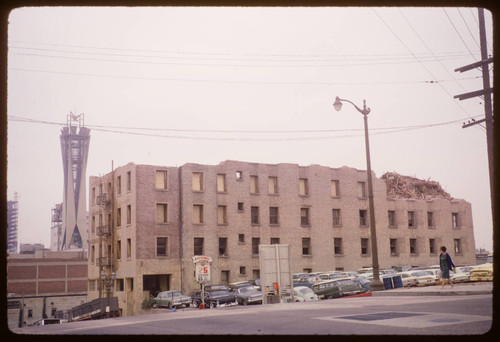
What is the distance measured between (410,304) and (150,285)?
129ft

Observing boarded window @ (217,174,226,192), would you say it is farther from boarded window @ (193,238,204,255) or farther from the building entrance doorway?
the building entrance doorway

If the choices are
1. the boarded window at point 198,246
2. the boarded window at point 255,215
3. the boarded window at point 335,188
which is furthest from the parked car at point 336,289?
the boarded window at point 335,188

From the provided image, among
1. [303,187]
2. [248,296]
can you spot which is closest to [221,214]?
[303,187]

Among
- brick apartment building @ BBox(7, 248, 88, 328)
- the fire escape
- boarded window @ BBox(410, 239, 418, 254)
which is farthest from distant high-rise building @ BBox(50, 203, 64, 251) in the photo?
boarded window @ BBox(410, 239, 418, 254)

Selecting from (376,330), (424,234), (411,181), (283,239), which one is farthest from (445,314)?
(411,181)

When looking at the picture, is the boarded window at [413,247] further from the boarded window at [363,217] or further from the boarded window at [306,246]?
the boarded window at [306,246]

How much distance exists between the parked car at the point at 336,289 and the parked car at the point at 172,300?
11.3m

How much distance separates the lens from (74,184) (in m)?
133

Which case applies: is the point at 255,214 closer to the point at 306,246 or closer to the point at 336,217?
the point at 306,246

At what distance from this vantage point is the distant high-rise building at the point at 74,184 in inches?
4830

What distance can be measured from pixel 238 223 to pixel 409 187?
33923mm

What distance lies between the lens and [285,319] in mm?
12109

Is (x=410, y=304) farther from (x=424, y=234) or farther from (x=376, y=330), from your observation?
(x=424, y=234)

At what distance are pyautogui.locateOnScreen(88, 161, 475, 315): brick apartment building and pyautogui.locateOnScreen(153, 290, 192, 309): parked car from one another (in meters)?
6.10
